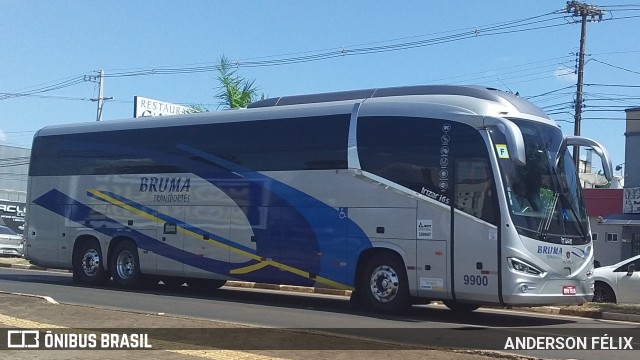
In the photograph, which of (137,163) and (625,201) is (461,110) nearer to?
(137,163)

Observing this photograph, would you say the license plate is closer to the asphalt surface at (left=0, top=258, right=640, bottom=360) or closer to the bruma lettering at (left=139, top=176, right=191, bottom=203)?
the asphalt surface at (left=0, top=258, right=640, bottom=360)

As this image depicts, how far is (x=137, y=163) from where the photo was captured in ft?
65.8

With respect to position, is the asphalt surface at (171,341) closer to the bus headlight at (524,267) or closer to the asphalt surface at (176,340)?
the asphalt surface at (176,340)

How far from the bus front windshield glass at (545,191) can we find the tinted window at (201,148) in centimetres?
345

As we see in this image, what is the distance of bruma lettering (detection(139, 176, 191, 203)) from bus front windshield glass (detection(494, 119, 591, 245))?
25.6 feet

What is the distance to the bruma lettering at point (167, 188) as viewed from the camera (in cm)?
1897

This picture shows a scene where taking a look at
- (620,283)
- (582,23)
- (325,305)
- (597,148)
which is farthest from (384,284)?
(582,23)

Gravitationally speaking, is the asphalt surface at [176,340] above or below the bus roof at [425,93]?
below

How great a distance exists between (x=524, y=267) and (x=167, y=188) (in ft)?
29.3

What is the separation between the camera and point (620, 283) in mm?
18594

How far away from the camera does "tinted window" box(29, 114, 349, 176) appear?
16.5 m

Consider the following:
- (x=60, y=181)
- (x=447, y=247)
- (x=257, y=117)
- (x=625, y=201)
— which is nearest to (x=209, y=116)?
(x=257, y=117)

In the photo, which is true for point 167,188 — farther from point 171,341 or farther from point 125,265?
point 171,341

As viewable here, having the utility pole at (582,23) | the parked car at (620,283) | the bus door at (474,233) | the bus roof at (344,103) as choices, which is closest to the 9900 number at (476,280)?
the bus door at (474,233)
